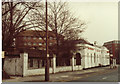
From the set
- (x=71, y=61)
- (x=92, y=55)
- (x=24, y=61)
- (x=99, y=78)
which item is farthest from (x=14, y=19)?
(x=92, y=55)

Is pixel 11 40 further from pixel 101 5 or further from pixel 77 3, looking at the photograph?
pixel 101 5

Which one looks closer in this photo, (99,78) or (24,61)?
(99,78)

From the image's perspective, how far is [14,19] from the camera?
574 inches

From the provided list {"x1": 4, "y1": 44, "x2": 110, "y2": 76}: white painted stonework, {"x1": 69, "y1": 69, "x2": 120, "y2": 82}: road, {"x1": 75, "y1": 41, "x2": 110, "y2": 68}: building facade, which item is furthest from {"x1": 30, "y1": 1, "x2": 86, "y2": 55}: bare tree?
{"x1": 69, "y1": 69, "x2": 120, "y2": 82}: road

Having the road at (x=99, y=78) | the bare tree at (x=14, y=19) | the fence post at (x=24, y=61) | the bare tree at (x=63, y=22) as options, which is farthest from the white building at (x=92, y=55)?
the bare tree at (x=14, y=19)

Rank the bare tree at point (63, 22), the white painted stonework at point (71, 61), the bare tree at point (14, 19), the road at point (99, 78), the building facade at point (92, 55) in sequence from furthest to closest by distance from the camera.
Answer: the building facade at point (92, 55), the bare tree at point (63, 22), the white painted stonework at point (71, 61), the road at point (99, 78), the bare tree at point (14, 19)

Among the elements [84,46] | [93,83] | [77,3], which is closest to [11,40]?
[77,3]

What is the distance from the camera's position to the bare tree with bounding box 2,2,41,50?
1357 cm

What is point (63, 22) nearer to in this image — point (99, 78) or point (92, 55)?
point (99, 78)

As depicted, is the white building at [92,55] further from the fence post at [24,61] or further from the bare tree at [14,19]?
the bare tree at [14,19]

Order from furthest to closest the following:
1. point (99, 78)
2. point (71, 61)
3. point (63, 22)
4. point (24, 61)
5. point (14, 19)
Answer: point (71, 61), point (63, 22), point (24, 61), point (99, 78), point (14, 19)

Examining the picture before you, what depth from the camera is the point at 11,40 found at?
46.1 feet

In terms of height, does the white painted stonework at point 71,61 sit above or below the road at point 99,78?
above

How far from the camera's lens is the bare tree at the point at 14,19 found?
1357cm
